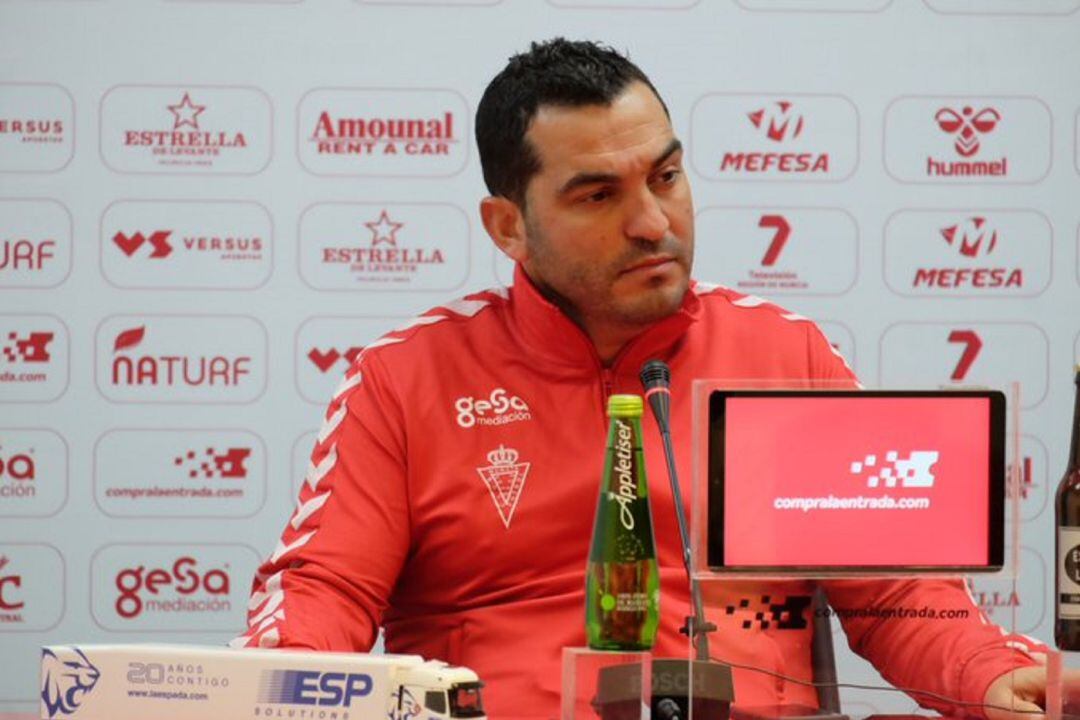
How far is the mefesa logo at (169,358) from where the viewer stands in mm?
3012

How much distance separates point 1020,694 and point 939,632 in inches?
4.0

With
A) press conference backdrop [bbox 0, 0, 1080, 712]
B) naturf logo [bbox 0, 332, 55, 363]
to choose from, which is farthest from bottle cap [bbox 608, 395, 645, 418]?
naturf logo [bbox 0, 332, 55, 363]

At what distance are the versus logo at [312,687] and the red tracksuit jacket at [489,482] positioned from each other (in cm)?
48

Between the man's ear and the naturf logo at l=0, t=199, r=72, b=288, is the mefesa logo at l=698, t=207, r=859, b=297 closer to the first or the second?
the man's ear

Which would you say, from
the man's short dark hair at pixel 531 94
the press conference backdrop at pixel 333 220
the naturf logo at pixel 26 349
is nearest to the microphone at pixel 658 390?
the man's short dark hair at pixel 531 94

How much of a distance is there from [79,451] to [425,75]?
1.01m

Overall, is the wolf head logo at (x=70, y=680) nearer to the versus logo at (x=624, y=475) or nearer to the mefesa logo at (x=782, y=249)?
the versus logo at (x=624, y=475)

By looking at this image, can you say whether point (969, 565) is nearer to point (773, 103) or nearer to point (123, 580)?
point (773, 103)

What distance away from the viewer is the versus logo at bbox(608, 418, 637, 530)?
57.9 inches

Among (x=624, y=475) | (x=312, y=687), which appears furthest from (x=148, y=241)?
(x=312, y=687)

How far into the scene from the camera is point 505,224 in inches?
88.8

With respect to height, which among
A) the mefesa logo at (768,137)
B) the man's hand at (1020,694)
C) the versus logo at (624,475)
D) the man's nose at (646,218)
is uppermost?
the mefesa logo at (768,137)

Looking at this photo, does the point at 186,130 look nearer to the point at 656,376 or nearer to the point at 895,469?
the point at 656,376

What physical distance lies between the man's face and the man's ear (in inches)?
4.0
